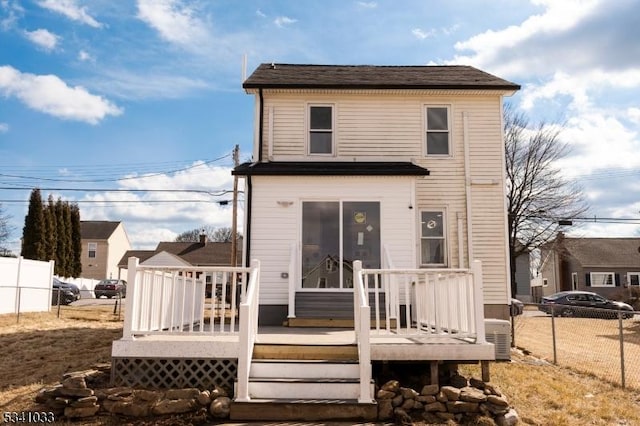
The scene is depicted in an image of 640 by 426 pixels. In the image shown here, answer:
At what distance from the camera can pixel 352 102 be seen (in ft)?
43.2

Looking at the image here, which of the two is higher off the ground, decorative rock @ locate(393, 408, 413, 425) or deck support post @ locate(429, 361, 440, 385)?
deck support post @ locate(429, 361, 440, 385)

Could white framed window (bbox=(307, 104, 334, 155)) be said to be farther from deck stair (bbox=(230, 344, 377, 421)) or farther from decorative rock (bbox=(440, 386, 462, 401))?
decorative rock (bbox=(440, 386, 462, 401))

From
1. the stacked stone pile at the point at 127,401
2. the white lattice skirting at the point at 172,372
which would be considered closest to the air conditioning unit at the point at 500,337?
the white lattice skirting at the point at 172,372

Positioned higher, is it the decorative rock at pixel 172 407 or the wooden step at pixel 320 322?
Answer: the wooden step at pixel 320 322

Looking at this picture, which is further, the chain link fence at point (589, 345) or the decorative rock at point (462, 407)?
the chain link fence at point (589, 345)

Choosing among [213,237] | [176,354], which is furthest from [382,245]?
[213,237]

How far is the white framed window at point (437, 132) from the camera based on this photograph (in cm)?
1317

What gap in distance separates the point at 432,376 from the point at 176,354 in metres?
3.22

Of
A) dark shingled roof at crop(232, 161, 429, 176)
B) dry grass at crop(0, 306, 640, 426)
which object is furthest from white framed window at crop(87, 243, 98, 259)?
dark shingled roof at crop(232, 161, 429, 176)

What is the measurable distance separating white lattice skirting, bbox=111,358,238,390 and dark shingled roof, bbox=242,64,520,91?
7733mm

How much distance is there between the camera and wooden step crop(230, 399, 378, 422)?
599 centimetres

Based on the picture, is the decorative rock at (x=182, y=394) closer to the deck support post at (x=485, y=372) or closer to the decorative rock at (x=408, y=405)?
the decorative rock at (x=408, y=405)

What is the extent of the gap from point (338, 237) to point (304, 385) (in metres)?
5.13

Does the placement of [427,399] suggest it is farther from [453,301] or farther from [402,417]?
[453,301]
